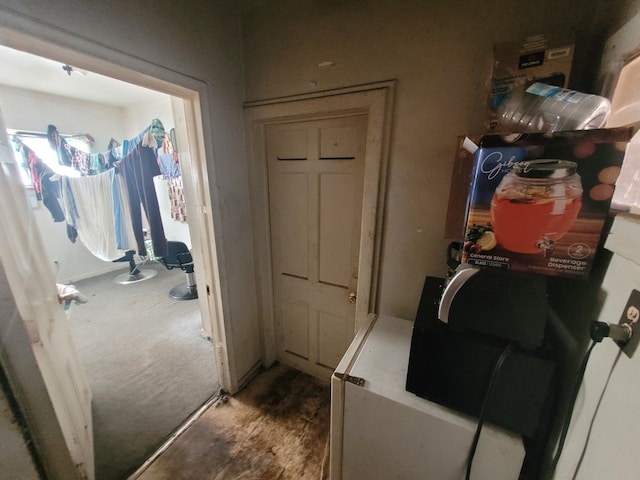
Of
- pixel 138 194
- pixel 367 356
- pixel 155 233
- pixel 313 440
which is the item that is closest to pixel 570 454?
pixel 367 356

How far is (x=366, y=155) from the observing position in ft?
3.92

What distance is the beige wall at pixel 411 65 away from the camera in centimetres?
88

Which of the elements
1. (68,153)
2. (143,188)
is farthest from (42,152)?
(143,188)

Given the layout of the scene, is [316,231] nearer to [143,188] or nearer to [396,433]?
[396,433]

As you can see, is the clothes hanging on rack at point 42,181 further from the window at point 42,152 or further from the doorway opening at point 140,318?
the doorway opening at point 140,318

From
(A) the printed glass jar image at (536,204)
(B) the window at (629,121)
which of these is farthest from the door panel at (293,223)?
(B) the window at (629,121)

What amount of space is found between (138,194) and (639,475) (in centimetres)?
367

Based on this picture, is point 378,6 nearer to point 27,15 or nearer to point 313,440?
point 27,15

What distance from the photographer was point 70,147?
3.07 m

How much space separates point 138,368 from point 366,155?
2477 millimetres

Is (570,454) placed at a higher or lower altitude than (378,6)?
lower

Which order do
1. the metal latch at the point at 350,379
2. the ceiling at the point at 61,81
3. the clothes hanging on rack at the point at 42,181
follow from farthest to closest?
1. the clothes hanging on rack at the point at 42,181
2. the ceiling at the point at 61,81
3. the metal latch at the point at 350,379

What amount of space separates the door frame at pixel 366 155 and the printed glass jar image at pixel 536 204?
647 millimetres

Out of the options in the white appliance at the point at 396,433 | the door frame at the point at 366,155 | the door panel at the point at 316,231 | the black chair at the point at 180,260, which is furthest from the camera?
the black chair at the point at 180,260
